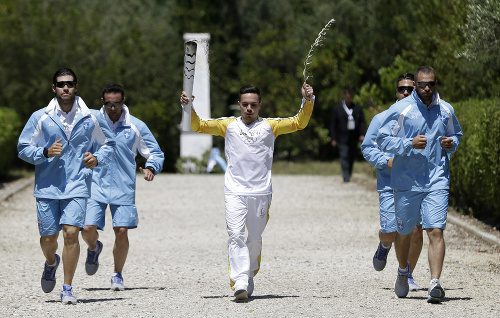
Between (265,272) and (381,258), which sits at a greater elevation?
(381,258)

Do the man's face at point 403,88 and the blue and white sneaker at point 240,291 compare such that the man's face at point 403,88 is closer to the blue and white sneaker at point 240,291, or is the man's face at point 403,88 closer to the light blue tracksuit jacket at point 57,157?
the blue and white sneaker at point 240,291

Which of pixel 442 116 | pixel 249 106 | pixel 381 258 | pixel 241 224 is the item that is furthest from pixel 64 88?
pixel 381 258

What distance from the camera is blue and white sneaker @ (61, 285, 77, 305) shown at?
7.84 meters

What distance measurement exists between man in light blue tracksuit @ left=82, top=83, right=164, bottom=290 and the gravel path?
0.43 m

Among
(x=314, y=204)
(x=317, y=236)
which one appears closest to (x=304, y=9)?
(x=314, y=204)

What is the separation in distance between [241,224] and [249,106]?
Result: 949 mm

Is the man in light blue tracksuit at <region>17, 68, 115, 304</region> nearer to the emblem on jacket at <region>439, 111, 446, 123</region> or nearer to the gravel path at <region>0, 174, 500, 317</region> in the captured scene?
the gravel path at <region>0, 174, 500, 317</region>

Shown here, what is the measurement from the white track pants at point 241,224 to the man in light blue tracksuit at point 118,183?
3.24 ft

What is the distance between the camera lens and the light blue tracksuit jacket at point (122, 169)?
8.79m

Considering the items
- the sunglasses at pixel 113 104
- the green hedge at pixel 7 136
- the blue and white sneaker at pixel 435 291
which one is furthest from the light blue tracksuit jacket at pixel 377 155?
the green hedge at pixel 7 136

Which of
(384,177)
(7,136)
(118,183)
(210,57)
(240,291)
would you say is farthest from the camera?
(210,57)

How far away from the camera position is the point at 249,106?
8164 millimetres

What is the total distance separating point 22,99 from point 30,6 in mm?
3447

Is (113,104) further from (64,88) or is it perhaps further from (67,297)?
(67,297)
